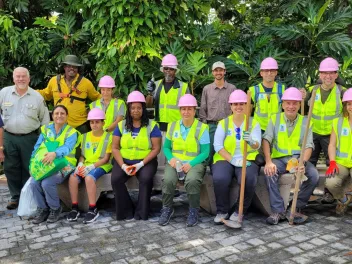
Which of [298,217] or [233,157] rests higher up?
[233,157]

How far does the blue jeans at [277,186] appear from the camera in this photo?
475cm

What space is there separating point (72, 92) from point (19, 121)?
89 cm

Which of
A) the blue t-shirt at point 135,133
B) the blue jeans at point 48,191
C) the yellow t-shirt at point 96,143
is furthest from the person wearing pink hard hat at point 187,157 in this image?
the blue jeans at point 48,191

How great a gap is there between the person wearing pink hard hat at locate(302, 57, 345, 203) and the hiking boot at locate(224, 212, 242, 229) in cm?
139

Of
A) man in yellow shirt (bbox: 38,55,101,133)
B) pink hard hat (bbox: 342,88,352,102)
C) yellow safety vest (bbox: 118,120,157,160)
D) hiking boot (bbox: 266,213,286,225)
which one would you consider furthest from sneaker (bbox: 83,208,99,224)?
pink hard hat (bbox: 342,88,352,102)

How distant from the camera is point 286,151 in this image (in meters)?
4.89

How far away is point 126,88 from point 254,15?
5066mm

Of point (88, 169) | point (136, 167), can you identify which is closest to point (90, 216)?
point (88, 169)

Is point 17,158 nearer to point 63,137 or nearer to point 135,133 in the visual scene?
point 63,137

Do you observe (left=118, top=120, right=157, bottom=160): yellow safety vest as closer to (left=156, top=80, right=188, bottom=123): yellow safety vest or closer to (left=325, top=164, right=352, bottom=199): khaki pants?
(left=156, top=80, right=188, bottom=123): yellow safety vest

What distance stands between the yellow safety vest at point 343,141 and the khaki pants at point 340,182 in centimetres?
8

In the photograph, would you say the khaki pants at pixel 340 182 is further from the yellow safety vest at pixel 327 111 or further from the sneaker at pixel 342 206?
the yellow safety vest at pixel 327 111

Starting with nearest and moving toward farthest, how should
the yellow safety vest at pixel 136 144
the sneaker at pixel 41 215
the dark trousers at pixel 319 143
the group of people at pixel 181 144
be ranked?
the group of people at pixel 181 144
the sneaker at pixel 41 215
the yellow safety vest at pixel 136 144
the dark trousers at pixel 319 143

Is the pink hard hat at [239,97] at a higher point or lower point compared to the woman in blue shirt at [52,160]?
higher
